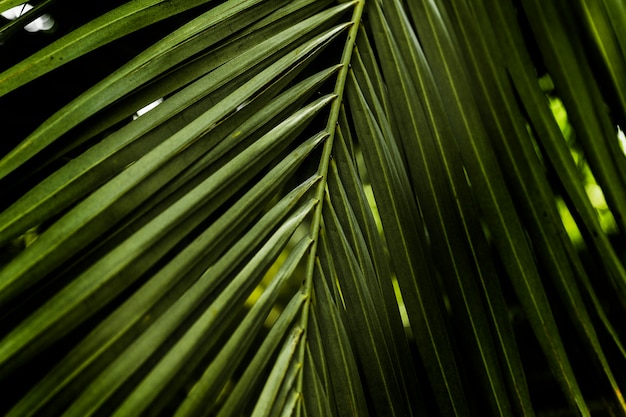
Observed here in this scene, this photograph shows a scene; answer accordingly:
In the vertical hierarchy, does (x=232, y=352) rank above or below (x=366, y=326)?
below

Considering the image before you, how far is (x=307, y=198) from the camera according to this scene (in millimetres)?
595

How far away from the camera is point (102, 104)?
48cm

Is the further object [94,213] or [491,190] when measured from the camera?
[491,190]

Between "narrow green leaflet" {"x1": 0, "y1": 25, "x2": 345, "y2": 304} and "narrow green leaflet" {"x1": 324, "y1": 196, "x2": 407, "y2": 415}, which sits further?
"narrow green leaflet" {"x1": 324, "y1": 196, "x2": 407, "y2": 415}

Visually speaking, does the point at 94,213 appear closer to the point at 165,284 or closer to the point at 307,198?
the point at 165,284

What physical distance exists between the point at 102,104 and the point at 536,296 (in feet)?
1.88

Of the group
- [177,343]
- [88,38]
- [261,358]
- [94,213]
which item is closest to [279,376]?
[261,358]

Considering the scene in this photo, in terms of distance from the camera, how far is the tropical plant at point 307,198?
45cm

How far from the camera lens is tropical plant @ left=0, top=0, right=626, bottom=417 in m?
0.45

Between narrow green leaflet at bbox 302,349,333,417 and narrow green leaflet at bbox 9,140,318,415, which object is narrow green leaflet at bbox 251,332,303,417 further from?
narrow green leaflet at bbox 9,140,318,415

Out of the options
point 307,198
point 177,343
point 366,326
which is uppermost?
point 307,198

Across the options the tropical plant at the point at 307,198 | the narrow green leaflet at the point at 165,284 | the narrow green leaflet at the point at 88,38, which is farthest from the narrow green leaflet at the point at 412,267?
the narrow green leaflet at the point at 88,38

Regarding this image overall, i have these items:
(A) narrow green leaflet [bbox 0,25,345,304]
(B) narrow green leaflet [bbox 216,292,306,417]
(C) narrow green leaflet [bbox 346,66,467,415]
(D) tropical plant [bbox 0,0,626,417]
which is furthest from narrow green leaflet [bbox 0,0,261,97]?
(B) narrow green leaflet [bbox 216,292,306,417]

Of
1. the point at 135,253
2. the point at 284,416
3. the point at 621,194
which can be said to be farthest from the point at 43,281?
the point at 621,194
